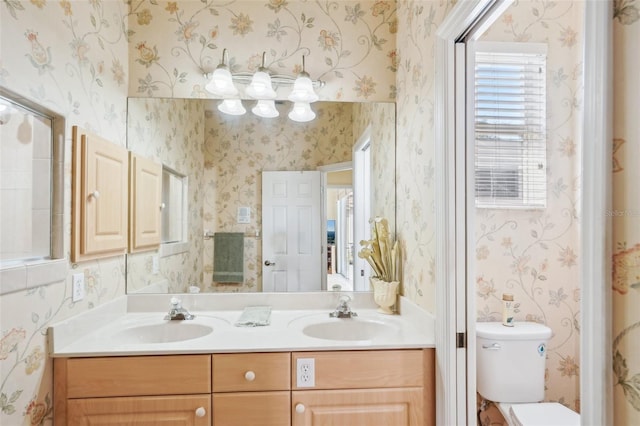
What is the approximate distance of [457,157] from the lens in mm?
1303

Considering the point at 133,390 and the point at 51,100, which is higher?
the point at 51,100

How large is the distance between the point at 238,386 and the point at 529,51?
2181mm

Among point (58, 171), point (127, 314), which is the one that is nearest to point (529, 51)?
point (58, 171)

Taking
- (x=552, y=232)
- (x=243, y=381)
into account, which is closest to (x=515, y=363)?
(x=552, y=232)

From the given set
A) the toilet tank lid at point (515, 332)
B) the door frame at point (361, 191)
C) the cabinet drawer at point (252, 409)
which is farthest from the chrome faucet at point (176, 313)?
the toilet tank lid at point (515, 332)

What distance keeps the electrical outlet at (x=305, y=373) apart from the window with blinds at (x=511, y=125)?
123 cm

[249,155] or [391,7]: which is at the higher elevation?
[391,7]

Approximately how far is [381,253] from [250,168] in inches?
34.2

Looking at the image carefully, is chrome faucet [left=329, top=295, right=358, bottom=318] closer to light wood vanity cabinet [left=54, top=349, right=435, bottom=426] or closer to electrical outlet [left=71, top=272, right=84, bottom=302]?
light wood vanity cabinet [left=54, top=349, right=435, bottom=426]

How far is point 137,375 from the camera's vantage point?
4.17 feet

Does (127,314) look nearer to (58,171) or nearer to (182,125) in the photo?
(58,171)

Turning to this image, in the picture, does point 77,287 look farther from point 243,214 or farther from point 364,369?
point 364,369

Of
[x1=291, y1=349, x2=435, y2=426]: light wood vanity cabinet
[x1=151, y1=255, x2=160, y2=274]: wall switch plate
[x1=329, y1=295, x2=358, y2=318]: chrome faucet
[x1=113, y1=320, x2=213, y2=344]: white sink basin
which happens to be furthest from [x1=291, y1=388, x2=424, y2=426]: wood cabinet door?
[x1=151, y1=255, x2=160, y2=274]: wall switch plate

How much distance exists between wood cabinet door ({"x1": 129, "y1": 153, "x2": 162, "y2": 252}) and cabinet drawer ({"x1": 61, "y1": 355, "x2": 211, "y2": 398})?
25.2 inches
